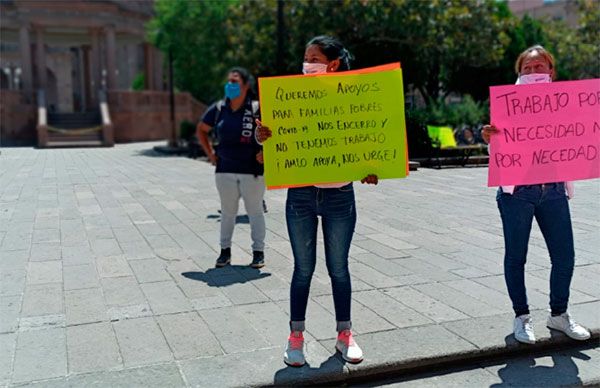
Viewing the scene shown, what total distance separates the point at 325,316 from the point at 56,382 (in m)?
1.95

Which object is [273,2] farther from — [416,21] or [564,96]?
[564,96]

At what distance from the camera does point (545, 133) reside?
4.09m

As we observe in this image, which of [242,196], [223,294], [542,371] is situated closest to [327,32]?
[242,196]

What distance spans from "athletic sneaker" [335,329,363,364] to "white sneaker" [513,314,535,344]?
1124 millimetres

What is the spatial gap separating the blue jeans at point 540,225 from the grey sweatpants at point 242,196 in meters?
2.42

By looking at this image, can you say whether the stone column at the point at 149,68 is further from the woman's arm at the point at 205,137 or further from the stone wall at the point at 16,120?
the woman's arm at the point at 205,137

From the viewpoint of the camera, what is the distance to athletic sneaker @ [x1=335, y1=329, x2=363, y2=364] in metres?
3.72

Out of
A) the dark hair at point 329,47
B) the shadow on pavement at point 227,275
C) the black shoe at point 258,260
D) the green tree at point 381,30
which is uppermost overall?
the green tree at point 381,30

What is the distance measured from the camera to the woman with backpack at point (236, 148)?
18.3 feet

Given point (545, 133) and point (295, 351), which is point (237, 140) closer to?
point (295, 351)

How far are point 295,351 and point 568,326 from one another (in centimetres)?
194

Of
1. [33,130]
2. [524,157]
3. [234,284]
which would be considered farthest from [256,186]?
[33,130]

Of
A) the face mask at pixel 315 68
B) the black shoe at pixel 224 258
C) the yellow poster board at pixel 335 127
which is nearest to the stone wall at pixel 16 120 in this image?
the black shoe at pixel 224 258

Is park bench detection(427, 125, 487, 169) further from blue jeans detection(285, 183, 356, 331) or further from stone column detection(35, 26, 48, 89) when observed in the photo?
stone column detection(35, 26, 48, 89)
